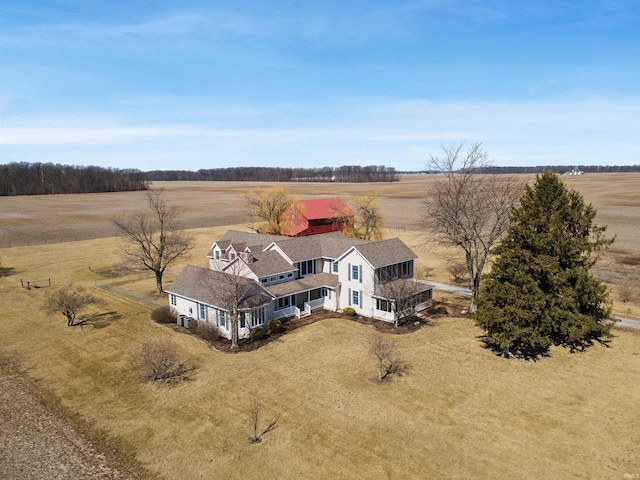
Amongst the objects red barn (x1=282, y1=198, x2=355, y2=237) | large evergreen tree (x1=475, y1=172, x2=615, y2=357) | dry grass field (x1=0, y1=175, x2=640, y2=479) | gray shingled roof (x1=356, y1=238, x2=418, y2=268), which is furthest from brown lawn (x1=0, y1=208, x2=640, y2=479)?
red barn (x1=282, y1=198, x2=355, y2=237)

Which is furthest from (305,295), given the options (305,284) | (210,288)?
(210,288)

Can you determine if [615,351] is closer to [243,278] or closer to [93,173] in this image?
[243,278]

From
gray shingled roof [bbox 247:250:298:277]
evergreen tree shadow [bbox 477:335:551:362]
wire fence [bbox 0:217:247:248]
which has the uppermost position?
gray shingled roof [bbox 247:250:298:277]

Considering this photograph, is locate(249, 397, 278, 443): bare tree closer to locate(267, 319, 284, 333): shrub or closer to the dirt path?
the dirt path

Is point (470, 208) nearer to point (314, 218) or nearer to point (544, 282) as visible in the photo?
point (544, 282)

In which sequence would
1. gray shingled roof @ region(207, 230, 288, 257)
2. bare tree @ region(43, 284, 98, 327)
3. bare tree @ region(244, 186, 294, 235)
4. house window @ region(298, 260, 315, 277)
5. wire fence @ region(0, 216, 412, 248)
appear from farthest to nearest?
1. wire fence @ region(0, 216, 412, 248)
2. bare tree @ region(244, 186, 294, 235)
3. gray shingled roof @ region(207, 230, 288, 257)
4. house window @ region(298, 260, 315, 277)
5. bare tree @ region(43, 284, 98, 327)

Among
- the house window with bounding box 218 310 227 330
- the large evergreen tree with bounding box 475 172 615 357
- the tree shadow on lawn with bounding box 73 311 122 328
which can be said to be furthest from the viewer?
the tree shadow on lawn with bounding box 73 311 122 328

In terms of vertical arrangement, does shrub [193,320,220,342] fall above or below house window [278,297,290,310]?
below
